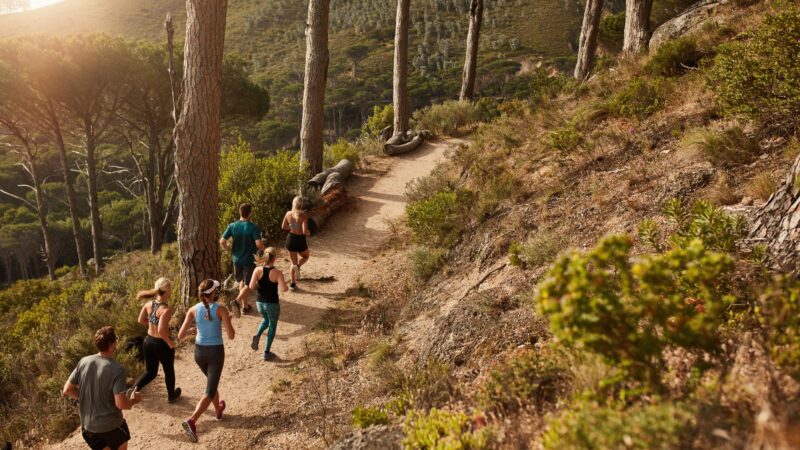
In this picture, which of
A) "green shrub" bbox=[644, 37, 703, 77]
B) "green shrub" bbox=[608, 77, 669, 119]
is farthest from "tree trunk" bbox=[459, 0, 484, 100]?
"green shrub" bbox=[608, 77, 669, 119]

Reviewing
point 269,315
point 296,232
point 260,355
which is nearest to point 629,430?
point 269,315

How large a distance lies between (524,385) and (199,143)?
6.69 m

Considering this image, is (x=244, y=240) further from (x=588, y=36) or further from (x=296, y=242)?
(x=588, y=36)

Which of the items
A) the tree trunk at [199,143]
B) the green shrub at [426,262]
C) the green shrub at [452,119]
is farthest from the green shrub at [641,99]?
the green shrub at [452,119]

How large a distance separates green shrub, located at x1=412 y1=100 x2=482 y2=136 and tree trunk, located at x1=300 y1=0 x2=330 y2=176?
231 inches

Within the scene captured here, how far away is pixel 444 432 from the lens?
3369 millimetres

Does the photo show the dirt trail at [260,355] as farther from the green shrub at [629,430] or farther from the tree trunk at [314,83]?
the green shrub at [629,430]

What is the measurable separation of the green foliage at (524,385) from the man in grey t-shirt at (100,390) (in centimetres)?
333

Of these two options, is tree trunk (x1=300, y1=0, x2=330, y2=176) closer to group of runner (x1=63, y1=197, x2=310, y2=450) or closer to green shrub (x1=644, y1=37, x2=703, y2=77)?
group of runner (x1=63, y1=197, x2=310, y2=450)

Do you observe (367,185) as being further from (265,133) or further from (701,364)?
(265,133)

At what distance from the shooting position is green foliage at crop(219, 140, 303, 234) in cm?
1062

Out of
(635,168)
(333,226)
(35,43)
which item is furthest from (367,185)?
(35,43)

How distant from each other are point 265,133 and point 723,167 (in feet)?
140

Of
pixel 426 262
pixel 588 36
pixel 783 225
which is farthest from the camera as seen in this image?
pixel 588 36
